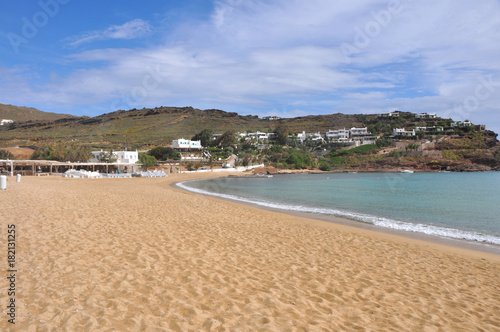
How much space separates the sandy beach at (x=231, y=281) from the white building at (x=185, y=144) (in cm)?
6623

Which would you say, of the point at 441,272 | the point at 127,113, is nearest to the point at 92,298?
the point at 441,272

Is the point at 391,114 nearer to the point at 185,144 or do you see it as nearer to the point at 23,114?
the point at 185,144

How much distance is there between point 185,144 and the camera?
75.7 metres

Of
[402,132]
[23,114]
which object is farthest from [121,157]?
[23,114]

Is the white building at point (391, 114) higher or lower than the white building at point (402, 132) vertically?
higher

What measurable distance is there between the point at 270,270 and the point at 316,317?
1.71 meters

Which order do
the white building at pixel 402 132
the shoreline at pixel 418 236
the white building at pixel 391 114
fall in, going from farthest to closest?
the white building at pixel 391 114 → the white building at pixel 402 132 → the shoreline at pixel 418 236

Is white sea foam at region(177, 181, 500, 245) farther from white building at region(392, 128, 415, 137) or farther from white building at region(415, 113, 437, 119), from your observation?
white building at region(415, 113, 437, 119)

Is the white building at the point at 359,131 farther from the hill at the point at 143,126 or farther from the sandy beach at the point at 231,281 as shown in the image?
the sandy beach at the point at 231,281

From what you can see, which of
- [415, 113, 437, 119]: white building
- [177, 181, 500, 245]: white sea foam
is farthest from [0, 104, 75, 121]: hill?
[415, 113, 437, 119]: white building

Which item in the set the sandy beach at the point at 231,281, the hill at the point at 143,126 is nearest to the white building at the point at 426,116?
the hill at the point at 143,126

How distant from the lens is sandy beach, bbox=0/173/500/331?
3508mm

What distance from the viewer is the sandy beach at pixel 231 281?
138 inches

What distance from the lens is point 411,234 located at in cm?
1019
